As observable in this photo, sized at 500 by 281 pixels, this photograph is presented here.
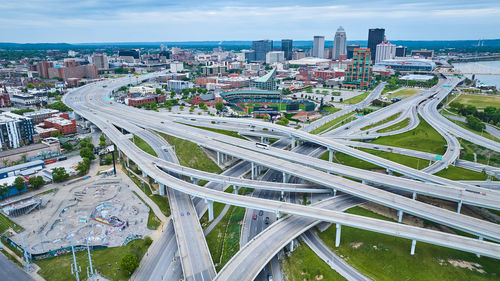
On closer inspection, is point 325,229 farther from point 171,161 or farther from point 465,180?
point 171,161

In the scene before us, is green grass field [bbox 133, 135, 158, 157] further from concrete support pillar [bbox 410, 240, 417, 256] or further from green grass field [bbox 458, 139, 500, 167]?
green grass field [bbox 458, 139, 500, 167]

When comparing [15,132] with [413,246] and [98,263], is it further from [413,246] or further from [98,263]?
[413,246]

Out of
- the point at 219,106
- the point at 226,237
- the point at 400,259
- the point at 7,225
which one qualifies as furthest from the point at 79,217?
the point at 219,106

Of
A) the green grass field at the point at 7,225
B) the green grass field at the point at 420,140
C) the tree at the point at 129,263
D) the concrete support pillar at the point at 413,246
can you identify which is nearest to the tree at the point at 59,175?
the green grass field at the point at 7,225

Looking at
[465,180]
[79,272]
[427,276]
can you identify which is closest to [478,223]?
[427,276]

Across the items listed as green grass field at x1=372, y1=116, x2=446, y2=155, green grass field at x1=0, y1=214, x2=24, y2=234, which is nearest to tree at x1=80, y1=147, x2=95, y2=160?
green grass field at x1=0, y1=214, x2=24, y2=234
